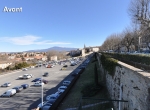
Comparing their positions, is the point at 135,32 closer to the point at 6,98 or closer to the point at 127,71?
the point at 6,98

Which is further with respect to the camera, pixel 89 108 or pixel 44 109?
pixel 44 109

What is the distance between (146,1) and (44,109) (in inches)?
793

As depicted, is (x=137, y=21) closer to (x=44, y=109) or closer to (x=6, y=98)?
(x=44, y=109)

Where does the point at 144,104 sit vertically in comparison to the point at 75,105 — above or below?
above

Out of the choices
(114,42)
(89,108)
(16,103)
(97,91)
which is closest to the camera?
(89,108)

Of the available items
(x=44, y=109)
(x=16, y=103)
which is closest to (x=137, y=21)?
(x=44, y=109)

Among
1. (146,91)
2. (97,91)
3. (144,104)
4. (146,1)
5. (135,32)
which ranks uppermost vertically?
(146,1)

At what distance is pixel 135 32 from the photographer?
127ft

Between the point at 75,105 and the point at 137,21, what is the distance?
672 inches

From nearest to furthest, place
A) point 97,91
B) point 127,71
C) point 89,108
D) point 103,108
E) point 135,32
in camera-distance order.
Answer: point 127,71
point 103,108
point 89,108
point 97,91
point 135,32

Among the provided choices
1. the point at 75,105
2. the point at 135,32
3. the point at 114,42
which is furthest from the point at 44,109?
the point at 114,42

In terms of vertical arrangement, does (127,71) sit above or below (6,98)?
above

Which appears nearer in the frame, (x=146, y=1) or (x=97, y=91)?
(x=97, y=91)

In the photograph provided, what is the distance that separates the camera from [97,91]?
1931 centimetres
